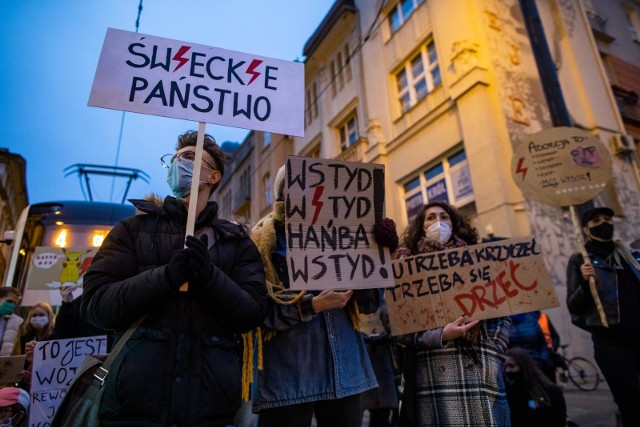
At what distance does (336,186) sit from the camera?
2154 mm

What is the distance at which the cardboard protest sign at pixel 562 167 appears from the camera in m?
3.74

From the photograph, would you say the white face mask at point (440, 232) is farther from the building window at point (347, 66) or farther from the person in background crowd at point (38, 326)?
the building window at point (347, 66)

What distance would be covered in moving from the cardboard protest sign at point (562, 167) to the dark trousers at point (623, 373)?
1.32 meters

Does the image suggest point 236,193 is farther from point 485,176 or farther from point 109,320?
point 109,320

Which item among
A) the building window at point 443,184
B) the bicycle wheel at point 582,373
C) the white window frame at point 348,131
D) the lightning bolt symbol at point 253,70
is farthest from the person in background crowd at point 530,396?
the white window frame at point 348,131

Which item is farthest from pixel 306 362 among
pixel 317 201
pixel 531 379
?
pixel 531 379

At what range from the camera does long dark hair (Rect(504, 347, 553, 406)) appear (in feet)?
11.2

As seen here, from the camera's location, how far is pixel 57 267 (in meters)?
5.32

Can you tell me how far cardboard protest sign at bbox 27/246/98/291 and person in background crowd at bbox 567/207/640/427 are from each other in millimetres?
5596

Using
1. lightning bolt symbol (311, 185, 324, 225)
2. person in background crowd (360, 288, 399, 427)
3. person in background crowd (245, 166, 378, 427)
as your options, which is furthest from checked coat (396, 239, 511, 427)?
lightning bolt symbol (311, 185, 324, 225)

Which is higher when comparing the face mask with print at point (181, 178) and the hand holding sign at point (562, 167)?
the hand holding sign at point (562, 167)

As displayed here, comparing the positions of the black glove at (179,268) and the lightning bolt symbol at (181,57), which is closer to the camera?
the black glove at (179,268)

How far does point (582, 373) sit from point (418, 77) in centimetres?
871

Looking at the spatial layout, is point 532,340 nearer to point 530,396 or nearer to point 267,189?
point 530,396
